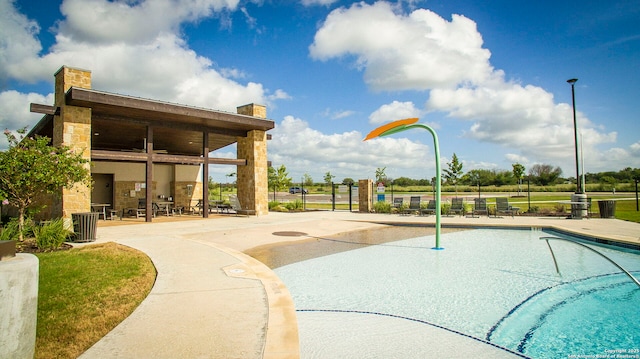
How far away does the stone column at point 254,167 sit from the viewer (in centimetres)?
1745

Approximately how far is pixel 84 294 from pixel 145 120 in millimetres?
11617

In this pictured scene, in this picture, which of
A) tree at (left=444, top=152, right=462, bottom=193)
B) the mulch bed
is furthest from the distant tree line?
the mulch bed

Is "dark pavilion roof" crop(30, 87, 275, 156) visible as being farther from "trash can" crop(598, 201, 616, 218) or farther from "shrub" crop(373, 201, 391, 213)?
"trash can" crop(598, 201, 616, 218)

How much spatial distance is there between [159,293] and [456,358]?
12.3ft

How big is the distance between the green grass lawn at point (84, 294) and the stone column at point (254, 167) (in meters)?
10.3

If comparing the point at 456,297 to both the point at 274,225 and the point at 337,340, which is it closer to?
the point at 337,340

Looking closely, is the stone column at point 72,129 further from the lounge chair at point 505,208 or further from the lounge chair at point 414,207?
the lounge chair at point 505,208

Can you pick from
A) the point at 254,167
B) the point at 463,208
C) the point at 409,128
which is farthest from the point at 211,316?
the point at 463,208

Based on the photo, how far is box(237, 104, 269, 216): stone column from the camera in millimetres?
17453

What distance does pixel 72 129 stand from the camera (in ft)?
40.0

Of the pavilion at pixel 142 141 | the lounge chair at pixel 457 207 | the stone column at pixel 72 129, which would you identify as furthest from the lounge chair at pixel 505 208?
the stone column at pixel 72 129

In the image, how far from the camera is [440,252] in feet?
28.9

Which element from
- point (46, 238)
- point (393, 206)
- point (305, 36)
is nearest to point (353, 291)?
point (46, 238)

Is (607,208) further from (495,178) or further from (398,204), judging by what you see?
(495,178)
